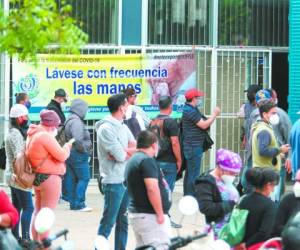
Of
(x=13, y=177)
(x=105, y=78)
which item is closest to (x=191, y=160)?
(x=105, y=78)

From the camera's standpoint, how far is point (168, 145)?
14.7 m

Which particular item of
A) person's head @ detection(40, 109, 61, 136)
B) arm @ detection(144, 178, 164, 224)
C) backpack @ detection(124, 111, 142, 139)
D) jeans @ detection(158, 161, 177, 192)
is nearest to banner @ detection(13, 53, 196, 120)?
backpack @ detection(124, 111, 142, 139)

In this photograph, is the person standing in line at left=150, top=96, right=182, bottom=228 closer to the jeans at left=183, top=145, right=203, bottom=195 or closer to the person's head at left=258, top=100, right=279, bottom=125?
the jeans at left=183, top=145, right=203, bottom=195

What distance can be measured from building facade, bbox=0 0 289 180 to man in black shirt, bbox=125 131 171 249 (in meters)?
8.25

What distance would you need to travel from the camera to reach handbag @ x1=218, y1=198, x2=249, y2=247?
9.60 meters

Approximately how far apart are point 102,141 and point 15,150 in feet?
4.58

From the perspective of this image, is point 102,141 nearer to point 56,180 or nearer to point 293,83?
point 56,180

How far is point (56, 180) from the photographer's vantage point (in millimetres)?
12445

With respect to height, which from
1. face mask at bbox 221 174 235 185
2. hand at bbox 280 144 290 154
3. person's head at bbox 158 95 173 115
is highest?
person's head at bbox 158 95 173 115

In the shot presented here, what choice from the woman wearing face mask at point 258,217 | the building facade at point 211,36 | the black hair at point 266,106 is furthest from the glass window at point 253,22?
the woman wearing face mask at point 258,217

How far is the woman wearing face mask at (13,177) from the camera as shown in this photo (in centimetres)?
1298

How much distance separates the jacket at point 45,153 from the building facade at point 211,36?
6366 mm

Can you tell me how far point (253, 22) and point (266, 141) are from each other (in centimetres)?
655

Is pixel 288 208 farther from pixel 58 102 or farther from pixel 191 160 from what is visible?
pixel 58 102
